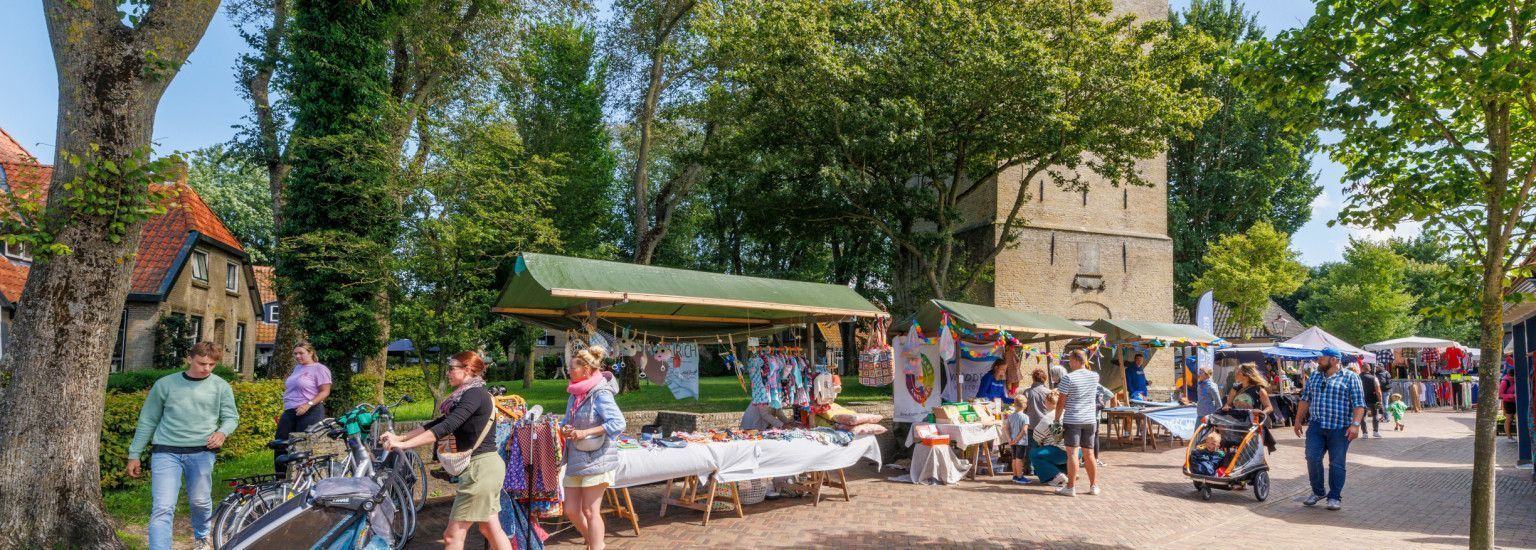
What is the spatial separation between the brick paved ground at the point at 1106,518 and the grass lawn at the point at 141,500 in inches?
90.3

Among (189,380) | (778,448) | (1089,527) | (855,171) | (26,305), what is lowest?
(1089,527)

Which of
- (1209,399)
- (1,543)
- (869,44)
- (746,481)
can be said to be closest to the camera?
(1,543)

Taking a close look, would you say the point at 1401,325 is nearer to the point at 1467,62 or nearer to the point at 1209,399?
the point at 1209,399

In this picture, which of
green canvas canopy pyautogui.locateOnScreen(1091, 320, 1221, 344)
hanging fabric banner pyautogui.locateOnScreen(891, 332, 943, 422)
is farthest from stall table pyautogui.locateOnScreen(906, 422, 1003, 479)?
green canvas canopy pyautogui.locateOnScreen(1091, 320, 1221, 344)

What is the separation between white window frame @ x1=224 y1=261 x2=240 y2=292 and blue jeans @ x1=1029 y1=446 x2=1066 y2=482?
25577 mm

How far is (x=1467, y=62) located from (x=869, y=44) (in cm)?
1401

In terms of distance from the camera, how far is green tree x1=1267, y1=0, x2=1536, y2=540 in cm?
518

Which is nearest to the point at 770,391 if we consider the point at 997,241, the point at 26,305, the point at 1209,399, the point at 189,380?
the point at 189,380

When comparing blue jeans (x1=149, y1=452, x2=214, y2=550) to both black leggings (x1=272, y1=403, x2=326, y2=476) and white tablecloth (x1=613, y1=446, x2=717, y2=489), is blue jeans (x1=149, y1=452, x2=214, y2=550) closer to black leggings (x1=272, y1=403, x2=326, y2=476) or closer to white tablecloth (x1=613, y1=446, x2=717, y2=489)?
black leggings (x1=272, y1=403, x2=326, y2=476)

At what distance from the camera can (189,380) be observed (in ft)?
19.9

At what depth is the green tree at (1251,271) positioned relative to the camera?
29.6m

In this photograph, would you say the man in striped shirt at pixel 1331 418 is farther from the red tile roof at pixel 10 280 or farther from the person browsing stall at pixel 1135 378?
the red tile roof at pixel 10 280

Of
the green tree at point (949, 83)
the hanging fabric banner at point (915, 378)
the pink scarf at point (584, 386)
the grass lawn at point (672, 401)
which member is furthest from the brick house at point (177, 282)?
the pink scarf at point (584, 386)

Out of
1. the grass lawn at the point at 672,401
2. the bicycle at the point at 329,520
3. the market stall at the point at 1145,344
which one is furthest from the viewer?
the grass lawn at the point at 672,401
